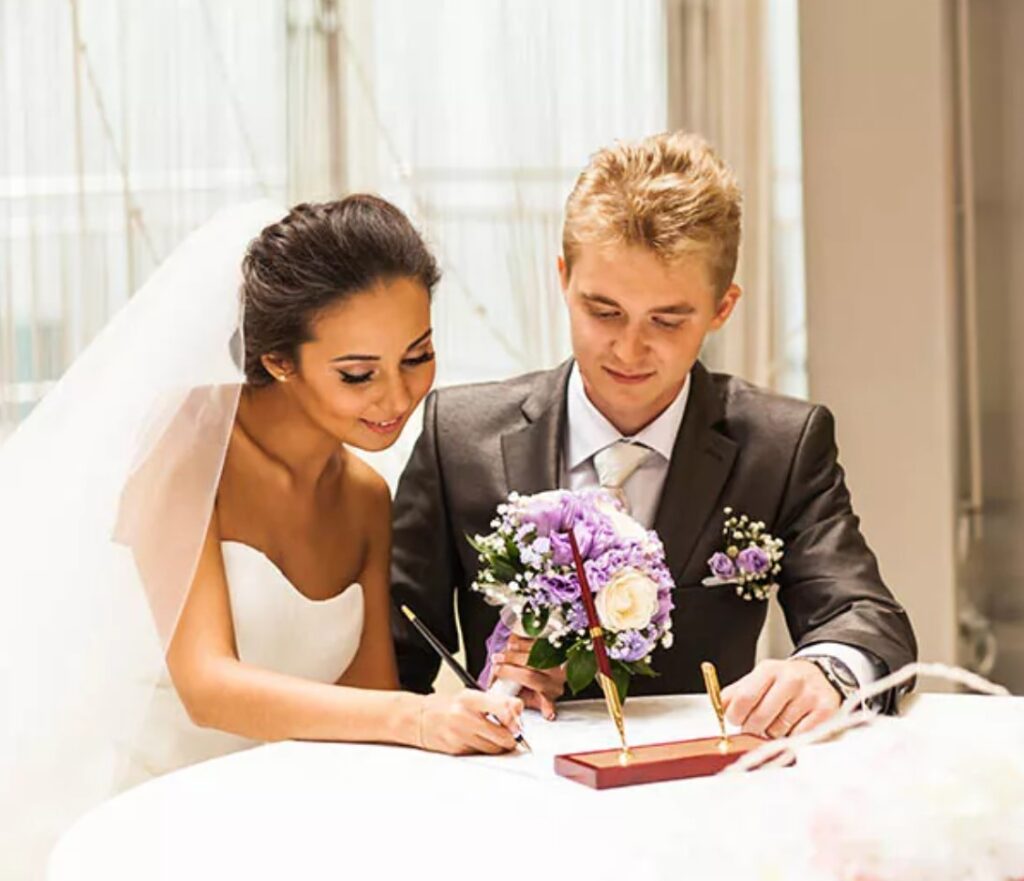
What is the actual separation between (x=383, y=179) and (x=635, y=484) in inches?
92.1

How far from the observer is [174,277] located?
2.58m

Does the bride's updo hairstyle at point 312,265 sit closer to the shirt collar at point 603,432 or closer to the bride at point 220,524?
the bride at point 220,524

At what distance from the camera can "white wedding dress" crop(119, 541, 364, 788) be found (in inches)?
99.4

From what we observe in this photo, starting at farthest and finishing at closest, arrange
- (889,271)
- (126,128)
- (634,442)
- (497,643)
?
(126,128) < (889,271) < (634,442) < (497,643)

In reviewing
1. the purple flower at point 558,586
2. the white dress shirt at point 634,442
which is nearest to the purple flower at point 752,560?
the white dress shirt at point 634,442

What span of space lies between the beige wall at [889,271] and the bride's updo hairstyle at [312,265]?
2.28 metres

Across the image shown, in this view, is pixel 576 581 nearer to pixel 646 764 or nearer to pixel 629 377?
Result: pixel 646 764

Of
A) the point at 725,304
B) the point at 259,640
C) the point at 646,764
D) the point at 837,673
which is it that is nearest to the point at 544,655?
the point at 646,764

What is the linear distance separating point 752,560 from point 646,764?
0.67 metres

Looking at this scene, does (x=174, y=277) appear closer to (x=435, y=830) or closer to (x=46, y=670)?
(x=46, y=670)

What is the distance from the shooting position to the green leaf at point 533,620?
209 centimetres

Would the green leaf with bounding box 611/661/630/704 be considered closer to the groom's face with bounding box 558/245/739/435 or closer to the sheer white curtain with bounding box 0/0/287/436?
the groom's face with bounding box 558/245/739/435

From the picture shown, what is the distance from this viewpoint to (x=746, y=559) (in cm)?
247

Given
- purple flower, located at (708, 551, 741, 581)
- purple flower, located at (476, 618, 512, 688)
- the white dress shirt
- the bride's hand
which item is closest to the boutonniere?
purple flower, located at (708, 551, 741, 581)
